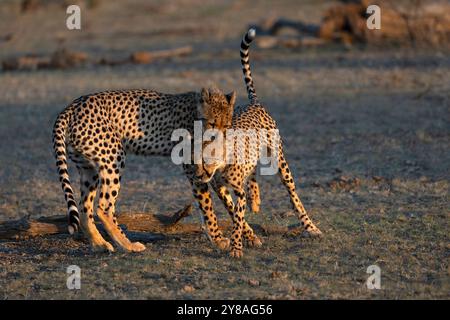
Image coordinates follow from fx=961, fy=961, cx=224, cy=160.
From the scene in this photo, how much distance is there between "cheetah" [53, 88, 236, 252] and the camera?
291 inches

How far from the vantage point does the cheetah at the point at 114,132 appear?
740 centimetres

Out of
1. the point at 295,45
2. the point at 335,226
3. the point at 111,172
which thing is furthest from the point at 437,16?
the point at 111,172

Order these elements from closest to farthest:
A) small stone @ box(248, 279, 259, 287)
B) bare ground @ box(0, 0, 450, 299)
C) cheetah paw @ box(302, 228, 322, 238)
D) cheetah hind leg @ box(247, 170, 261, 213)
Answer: small stone @ box(248, 279, 259, 287) < bare ground @ box(0, 0, 450, 299) < cheetah paw @ box(302, 228, 322, 238) < cheetah hind leg @ box(247, 170, 261, 213)

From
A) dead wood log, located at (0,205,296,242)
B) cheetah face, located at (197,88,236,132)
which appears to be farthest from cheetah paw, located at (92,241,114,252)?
cheetah face, located at (197,88,236,132)

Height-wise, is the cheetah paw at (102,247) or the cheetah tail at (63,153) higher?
the cheetah tail at (63,153)

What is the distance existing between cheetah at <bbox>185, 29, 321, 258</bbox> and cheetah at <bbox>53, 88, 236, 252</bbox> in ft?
0.81

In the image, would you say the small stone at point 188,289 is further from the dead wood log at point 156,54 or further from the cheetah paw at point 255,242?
the dead wood log at point 156,54

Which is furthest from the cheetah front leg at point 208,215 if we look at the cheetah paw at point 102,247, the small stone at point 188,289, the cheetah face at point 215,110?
the small stone at point 188,289

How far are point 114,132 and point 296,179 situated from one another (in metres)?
3.18

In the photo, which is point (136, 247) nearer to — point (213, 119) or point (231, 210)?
point (231, 210)

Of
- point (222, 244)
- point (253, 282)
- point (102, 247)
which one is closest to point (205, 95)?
point (222, 244)

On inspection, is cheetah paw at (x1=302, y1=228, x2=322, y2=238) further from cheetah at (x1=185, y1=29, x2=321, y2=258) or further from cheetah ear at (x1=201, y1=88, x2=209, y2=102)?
cheetah ear at (x1=201, y1=88, x2=209, y2=102)

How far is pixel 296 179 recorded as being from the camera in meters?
10.3

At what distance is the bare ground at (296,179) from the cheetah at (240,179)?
6.2 inches
